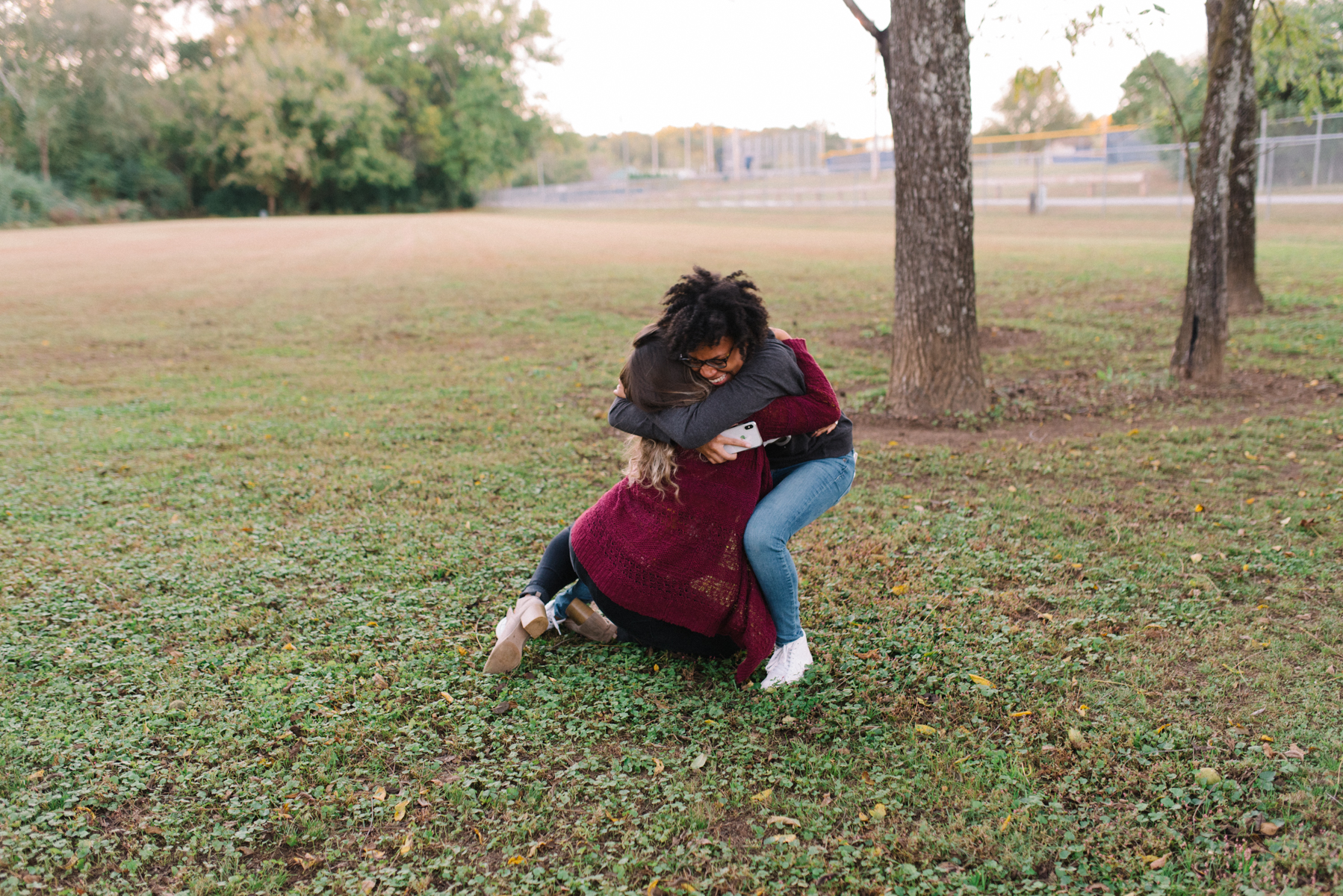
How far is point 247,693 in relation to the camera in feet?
10.6

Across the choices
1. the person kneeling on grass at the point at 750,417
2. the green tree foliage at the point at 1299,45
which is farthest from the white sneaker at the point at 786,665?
the green tree foliage at the point at 1299,45

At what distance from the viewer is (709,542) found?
3.10m

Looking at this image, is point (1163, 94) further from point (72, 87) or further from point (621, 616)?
point (72, 87)

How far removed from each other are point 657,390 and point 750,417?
0.32m

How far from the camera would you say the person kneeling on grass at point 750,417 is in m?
2.92

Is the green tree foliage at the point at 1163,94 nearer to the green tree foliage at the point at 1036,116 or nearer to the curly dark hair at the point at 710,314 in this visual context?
the curly dark hair at the point at 710,314

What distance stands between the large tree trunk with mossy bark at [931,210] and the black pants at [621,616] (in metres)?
3.61

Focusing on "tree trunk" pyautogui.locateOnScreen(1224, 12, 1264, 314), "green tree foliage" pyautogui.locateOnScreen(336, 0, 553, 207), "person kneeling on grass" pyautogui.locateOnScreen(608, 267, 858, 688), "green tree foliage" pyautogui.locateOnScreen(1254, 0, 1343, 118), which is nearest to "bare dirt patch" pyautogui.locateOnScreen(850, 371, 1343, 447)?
"tree trunk" pyautogui.locateOnScreen(1224, 12, 1264, 314)

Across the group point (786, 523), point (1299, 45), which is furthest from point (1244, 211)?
point (786, 523)

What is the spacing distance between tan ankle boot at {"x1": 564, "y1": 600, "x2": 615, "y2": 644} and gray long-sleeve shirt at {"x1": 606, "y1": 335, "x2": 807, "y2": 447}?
0.80 meters

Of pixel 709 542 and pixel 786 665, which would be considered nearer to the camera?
pixel 709 542

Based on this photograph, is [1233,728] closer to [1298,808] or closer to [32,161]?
[1298,808]

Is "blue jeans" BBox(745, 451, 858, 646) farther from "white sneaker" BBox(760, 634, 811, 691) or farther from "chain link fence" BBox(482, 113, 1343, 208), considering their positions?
"chain link fence" BBox(482, 113, 1343, 208)

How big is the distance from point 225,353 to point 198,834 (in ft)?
27.3
